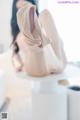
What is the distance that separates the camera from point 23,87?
3.74ft

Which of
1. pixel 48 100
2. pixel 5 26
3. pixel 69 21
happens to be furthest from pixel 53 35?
pixel 69 21

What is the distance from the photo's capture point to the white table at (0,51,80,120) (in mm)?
624

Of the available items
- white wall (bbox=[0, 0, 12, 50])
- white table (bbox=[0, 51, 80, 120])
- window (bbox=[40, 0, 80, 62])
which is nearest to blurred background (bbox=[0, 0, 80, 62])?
window (bbox=[40, 0, 80, 62])

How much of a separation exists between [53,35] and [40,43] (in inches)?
3.7

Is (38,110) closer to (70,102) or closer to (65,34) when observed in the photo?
(70,102)

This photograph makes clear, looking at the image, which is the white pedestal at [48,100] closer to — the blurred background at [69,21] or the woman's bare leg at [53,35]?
the woman's bare leg at [53,35]

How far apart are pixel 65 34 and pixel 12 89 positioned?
0.77 m

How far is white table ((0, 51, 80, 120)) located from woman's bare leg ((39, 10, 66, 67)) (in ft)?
0.20

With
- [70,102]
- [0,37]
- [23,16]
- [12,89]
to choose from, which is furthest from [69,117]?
[0,37]

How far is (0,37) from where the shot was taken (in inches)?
63.9

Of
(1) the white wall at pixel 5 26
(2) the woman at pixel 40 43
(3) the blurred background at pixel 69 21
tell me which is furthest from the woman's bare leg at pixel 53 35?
(3) the blurred background at pixel 69 21

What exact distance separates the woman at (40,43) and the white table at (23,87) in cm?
3

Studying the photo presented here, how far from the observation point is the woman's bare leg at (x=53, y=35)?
637 mm

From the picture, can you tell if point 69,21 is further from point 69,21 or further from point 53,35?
point 53,35
